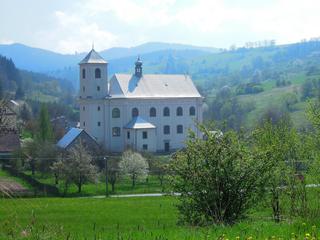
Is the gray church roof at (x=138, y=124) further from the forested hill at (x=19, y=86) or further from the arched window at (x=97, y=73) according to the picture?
the forested hill at (x=19, y=86)

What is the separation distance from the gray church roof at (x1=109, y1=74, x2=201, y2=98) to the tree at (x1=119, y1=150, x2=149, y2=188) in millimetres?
16208

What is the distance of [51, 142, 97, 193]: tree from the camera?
40.2m

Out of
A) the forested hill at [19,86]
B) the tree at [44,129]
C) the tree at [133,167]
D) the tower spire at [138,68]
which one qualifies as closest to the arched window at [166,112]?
the tower spire at [138,68]

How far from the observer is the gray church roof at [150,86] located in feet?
200

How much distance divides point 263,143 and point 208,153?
6387mm

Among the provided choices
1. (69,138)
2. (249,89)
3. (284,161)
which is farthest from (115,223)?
(249,89)

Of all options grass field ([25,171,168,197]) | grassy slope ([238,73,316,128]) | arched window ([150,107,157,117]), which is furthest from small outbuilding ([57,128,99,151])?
grassy slope ([238,73,316,128])

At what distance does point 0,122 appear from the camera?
8.85 meters

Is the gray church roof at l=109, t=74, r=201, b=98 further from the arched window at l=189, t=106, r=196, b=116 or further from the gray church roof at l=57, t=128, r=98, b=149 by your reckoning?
the gray church roof at l=57, t=128, r=98, b=149

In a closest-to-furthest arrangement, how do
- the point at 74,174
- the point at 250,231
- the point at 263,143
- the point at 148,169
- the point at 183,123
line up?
the point at 250,231 → the point at 263,143 → the point at 74,174 → the point at 148,169 → the point at 183,123

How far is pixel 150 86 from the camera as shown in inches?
2493

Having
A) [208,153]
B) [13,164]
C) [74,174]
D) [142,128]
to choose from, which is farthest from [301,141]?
[142,128]

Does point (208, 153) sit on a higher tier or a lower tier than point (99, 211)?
higher

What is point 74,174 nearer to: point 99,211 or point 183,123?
point 99,211
